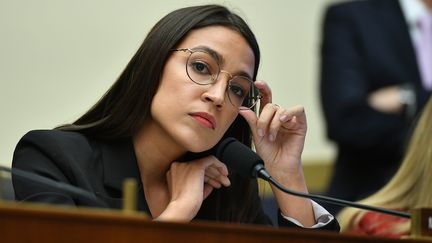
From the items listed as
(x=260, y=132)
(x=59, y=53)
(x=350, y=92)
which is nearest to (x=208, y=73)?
(x=260, y=132)

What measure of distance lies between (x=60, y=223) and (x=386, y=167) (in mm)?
2471

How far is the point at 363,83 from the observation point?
13.1ft

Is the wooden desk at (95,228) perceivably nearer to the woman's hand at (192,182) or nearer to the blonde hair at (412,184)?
the woman's hand at (192,182)

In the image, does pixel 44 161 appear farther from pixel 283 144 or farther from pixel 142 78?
pixel 283 144

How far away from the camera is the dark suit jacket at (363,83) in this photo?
3.91 meters

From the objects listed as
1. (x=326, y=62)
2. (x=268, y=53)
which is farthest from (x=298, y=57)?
(x=326, y=62)

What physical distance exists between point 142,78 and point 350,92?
61.7 inches

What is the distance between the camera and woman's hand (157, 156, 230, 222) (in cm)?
243

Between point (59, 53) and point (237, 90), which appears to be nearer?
point (237, 90)

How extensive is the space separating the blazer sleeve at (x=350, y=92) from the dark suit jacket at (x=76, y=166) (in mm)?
1341

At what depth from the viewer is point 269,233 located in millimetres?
1794

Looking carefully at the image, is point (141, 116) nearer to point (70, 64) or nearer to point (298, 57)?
point (70, 64)

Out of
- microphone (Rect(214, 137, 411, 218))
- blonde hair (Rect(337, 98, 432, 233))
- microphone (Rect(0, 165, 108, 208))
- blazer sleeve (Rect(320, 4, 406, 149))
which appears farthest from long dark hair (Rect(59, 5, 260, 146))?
blazer sleeve (Rect(320, 4, 406, 149))

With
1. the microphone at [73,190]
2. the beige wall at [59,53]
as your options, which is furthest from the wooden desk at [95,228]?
the beige wall at [59,53]
